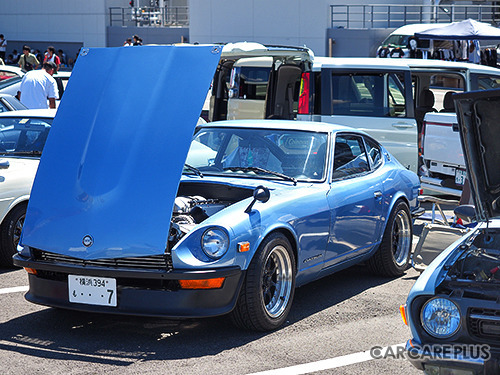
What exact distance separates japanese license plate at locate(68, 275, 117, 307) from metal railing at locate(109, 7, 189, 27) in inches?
1307

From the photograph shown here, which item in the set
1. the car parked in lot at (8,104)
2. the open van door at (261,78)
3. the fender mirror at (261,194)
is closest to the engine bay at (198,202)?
the fender mirror at (261,194)

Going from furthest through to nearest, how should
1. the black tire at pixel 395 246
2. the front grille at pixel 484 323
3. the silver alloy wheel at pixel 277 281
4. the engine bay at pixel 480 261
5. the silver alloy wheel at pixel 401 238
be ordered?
the silver alloy wheel at pixel 401 238 → the black tire at pixel 395 246 → the silver alloy wheel at pixel 277 281 → the engine bay at pixel 480 261 → the front grille at pixel 484 323

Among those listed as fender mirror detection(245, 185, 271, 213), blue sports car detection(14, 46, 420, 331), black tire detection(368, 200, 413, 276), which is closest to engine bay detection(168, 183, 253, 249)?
blue sports car detection(14, 46, 420, 331)

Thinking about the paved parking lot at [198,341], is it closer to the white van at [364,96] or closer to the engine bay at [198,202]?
the engine bay at [198,202]

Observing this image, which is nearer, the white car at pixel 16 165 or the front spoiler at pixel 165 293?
the front spoiler at pixel 165 293

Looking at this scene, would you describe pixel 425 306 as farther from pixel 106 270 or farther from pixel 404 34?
pixel 404 34

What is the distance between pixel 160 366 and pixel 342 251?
6.94 feet

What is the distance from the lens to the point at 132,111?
5.77m

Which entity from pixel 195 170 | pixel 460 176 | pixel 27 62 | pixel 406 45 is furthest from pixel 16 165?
pixel 406 45

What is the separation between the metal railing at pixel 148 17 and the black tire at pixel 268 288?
3298 centimetres

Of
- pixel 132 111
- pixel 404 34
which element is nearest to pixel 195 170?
pixel 132 111

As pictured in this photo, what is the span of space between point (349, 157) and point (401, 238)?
108 centimetres

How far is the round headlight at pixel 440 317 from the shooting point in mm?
4062

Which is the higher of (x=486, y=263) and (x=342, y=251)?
(x=486, y=263)
